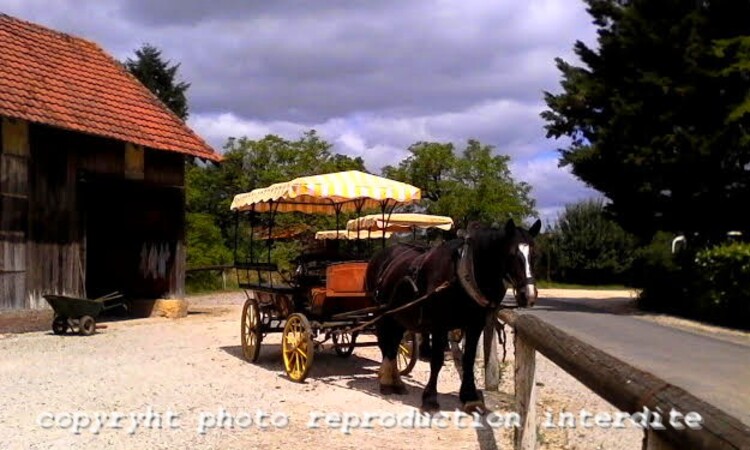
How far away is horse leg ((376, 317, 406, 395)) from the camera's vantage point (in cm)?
923

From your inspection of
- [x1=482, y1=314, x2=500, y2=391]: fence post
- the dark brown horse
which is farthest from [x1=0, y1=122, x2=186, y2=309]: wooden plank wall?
[x1=482, y1=314, x2=500, y2=391]: fence post

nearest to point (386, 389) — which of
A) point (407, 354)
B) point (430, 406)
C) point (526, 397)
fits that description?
point (430, 406)

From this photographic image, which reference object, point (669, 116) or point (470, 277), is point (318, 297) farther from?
point (669, 116)

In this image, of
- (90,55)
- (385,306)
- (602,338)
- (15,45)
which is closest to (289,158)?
(90,55)

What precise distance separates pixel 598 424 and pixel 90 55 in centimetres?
1805

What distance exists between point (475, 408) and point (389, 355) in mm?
1670

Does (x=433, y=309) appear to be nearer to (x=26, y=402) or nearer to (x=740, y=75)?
(x=26, y=402)

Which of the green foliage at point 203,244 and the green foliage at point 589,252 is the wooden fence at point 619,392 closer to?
the green foliage at point 203,244

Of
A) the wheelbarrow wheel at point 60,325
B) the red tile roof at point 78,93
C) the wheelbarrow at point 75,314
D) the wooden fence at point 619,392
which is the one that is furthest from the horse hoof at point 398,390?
the red tile roof at point 78,93

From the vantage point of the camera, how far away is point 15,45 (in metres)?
18.4

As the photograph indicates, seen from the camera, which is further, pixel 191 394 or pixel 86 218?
pixel 86 218

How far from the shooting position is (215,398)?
889 cm

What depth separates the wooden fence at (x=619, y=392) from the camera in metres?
2.15

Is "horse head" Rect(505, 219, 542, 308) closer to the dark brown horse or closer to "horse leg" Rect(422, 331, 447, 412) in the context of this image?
the dark brown horse
